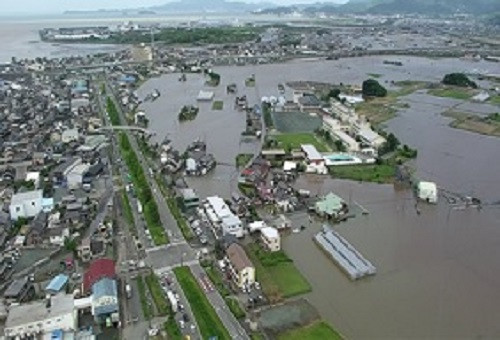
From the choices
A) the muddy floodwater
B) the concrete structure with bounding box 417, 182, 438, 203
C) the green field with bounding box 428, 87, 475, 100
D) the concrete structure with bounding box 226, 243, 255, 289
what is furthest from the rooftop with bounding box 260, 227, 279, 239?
the green field with bounding box 428, 87, 475, 100

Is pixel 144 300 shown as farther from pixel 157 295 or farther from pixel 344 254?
pixel 344 254

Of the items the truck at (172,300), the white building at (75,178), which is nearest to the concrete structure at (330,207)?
the truck at (172,300)

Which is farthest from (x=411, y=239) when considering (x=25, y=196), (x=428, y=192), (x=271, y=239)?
(x=25, y=196)

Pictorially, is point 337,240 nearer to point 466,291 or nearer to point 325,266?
point 325,266

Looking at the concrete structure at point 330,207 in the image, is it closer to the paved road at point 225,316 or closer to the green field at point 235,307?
the paved road at point 225,316

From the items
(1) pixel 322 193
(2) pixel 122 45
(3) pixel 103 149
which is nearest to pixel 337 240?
(1) pixel 322 193

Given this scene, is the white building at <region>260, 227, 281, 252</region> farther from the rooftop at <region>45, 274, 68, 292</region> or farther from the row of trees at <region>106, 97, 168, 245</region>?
the rooftop at <region>45, 274, 68, 292</region>
